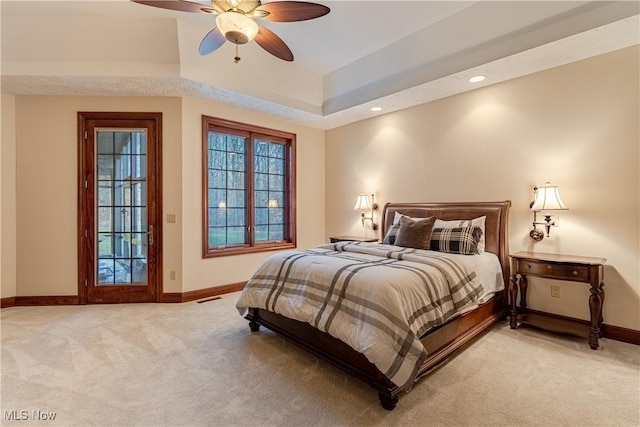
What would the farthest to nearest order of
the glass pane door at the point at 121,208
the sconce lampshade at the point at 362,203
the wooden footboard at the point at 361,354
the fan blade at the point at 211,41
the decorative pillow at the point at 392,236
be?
the sconce lampshade at the point at 362,203 < the glass pane door at the point at 121,208 < the decorative pillow at the point at 392,236 < the fan blade at the point at 211,41 < the wooden footboard at the point at 361,354

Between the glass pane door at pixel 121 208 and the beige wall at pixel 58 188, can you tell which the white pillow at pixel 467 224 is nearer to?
the beige wall at pixel 58 188

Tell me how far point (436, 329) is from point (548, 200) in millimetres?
1806

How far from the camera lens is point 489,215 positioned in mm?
3523

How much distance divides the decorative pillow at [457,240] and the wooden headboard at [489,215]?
0.30 m

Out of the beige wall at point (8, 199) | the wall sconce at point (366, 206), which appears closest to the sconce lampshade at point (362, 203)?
the wall sconce at point (366, 206)

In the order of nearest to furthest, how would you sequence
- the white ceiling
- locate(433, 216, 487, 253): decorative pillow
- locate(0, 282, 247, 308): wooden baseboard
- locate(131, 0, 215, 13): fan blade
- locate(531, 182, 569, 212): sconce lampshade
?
locate(131, 0, 215, 13): fan blade, the white ceiling, locate(531, 182, 569, 212): sconce lampshade, locate(433, 216, 487, 253): decorative pillow, locate(0, 282, 247, 308): wooden baseboard

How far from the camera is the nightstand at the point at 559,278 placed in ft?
8.73

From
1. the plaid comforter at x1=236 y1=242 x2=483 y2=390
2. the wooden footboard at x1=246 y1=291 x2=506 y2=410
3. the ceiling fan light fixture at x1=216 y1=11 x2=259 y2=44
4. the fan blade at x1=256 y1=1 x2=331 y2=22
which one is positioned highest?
the fan blade at x1=256 y1=1 x2=331 y2=22

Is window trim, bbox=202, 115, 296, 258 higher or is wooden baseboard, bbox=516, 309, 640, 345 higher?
window trim, bbox=202, 115, 296, 258

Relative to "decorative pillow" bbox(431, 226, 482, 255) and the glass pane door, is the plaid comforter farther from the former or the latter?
the glass pane door

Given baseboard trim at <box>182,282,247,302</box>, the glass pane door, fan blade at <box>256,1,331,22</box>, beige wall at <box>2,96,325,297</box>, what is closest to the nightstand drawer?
fan blade at <box>256,1,331,22</box>

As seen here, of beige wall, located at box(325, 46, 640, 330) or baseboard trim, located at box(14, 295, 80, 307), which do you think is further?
baseboard trim, located at box(14, 295, 80, 307)

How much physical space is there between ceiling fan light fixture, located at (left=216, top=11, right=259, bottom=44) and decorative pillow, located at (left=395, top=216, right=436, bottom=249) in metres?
2.44

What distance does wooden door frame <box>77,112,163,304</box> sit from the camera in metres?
3.94
